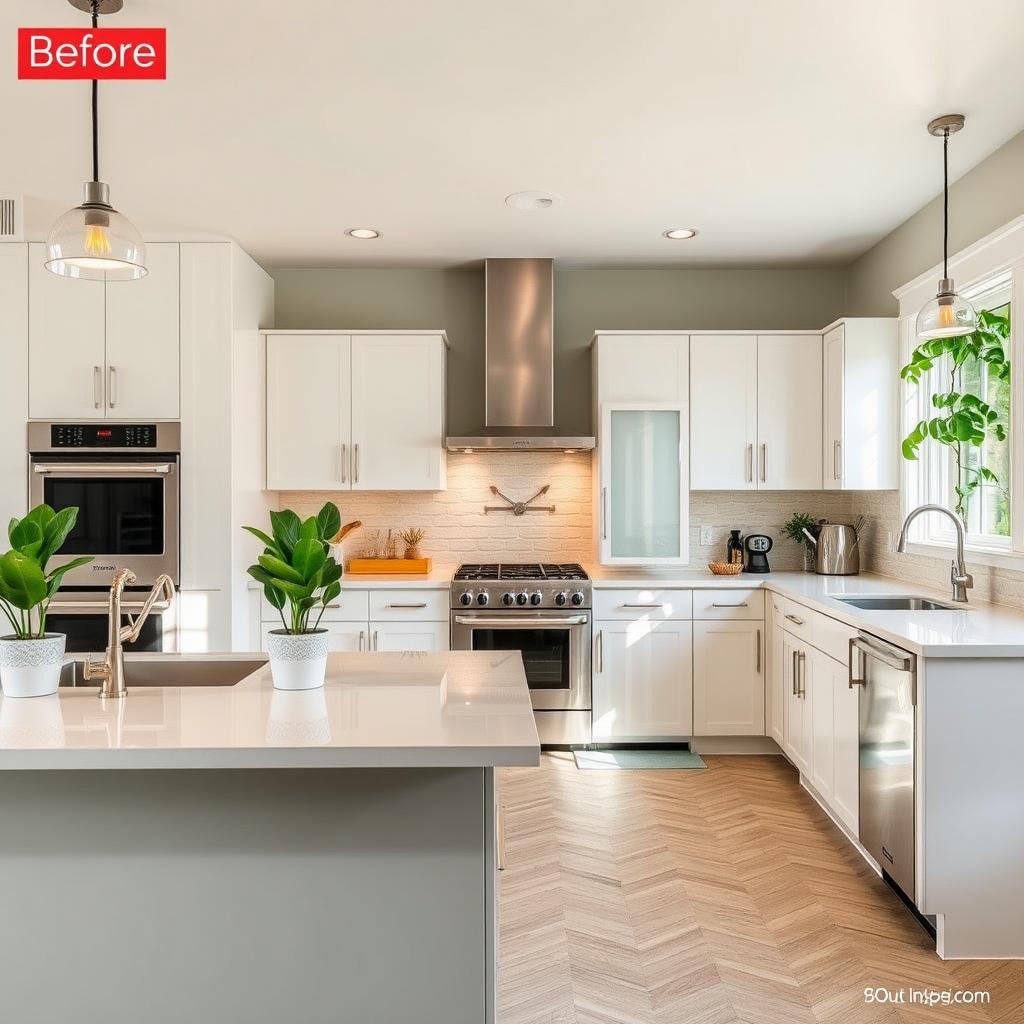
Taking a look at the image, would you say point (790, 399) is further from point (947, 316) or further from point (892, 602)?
point (947, 316)

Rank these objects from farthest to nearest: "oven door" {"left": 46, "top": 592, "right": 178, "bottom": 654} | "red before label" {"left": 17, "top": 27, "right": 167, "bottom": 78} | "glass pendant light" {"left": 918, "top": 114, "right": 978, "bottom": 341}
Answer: "oven door" {"left": 46, "top": 592, "right": 178, "bottom": 654} → "glass pendant light" {"left": 918, "top": 114, "right": 978, "bottom": 341} → "red before label" {"left": 17, "top": 27, "right": 167, "bottom": 78}

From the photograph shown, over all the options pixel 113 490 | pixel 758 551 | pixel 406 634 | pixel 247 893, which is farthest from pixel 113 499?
pixel 758 551

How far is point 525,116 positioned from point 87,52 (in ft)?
4.47

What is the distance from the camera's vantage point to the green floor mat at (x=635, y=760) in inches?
164

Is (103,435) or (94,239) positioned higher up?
(94,239)

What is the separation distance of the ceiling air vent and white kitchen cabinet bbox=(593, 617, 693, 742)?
3.29 m

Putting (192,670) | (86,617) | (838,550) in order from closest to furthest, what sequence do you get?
(192,670) < (86,617) < (838,550)

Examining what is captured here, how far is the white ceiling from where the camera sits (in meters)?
2.33

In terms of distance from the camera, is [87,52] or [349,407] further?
[349,407]

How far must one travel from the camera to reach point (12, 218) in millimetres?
3729

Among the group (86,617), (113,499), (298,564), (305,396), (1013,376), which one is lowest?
(86,617)

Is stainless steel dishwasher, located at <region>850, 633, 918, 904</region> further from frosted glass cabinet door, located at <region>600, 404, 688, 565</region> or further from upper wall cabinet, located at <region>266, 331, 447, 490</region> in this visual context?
upper wall cabinet, located at <region>266, 331, 447, 490</region>

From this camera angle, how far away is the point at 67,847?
5.59 ft

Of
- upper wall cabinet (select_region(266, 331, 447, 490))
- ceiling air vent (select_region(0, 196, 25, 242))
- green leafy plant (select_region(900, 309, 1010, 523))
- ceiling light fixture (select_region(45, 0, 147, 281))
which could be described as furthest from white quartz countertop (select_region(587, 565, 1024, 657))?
ceiling air vent (select_region(0, 196, 25, 242))
